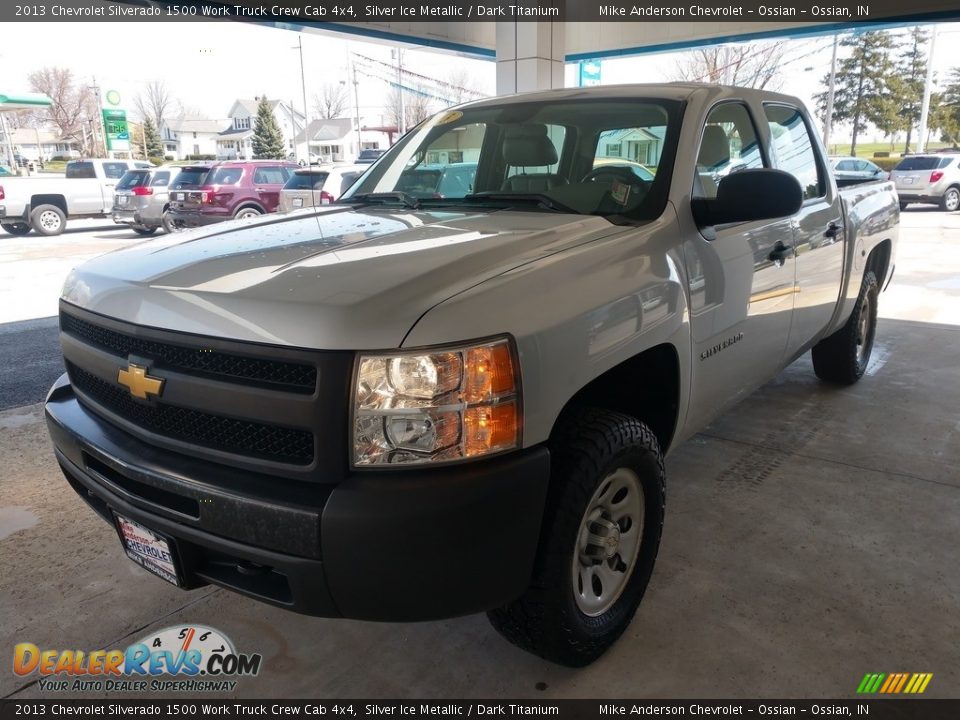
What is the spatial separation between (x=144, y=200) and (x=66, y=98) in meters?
59.3

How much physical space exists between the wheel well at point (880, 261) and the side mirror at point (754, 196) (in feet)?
9.01

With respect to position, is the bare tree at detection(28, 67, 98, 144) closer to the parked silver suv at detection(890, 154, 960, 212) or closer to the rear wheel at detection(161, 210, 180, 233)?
the rear wheel at detection(161, 210, 180, 233)

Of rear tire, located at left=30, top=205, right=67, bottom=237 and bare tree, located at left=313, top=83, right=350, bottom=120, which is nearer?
rear tire, located at left=30, top=205, right=67, bottom=237

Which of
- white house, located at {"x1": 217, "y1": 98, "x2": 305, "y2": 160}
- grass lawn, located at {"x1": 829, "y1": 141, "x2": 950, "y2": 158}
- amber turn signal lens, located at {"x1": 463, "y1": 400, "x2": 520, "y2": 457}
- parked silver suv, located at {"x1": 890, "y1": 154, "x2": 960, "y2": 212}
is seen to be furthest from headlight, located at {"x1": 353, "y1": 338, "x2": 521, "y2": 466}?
white house, located at {"x1": 217, "y1": 98, "x2": 305, "y2": 160}

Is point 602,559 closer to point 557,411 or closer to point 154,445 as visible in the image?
point 557,411

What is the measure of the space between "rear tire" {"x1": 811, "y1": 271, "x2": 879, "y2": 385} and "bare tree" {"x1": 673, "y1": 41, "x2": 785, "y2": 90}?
1334 inches

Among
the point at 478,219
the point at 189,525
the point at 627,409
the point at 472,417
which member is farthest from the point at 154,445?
the point at 627,409

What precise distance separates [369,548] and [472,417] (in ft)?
1.27

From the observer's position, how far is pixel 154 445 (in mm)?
2049

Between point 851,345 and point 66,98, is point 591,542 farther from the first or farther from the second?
point 66,98

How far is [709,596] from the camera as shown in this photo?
2.68 metres

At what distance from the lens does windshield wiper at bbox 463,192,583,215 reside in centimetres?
271

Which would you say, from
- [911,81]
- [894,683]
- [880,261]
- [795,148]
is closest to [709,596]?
[894,683]

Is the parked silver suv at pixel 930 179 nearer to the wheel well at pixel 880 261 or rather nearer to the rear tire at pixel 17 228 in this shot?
the wheel well at pixel 880 261
